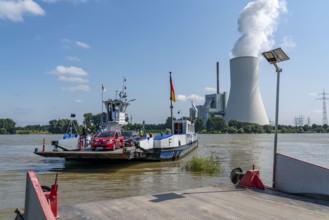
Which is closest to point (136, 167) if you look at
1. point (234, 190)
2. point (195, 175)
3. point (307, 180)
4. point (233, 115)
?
point (195, 175)

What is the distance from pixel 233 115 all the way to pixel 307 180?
87.7 metres

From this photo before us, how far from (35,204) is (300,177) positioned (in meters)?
5.57

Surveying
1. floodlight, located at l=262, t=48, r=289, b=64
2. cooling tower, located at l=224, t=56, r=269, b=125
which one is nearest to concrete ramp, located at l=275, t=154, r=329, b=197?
floodlight, located at l=262, t=48, r=289, b=64

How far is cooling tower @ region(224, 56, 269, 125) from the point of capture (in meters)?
78.8

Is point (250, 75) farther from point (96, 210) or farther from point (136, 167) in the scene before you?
point (96, 210)

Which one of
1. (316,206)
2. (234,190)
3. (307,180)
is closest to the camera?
(316,206)

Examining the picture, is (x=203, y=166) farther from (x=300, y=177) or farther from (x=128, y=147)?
(x=300, y=177)

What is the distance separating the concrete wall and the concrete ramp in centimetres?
537

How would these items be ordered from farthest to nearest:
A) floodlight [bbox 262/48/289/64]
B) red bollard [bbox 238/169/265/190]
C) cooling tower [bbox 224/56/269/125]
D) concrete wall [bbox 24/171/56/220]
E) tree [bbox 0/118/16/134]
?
tree [bbox 0/118/16/134], cooling tower [bbox 224/56/269/125], red bollard [bbox 238/169/265/190], floodlight [bbox 262/48/289/64], concrete wall [bbox 24/171/56/220]

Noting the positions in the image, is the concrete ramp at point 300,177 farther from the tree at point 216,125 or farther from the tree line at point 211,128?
the tree at point 216,125

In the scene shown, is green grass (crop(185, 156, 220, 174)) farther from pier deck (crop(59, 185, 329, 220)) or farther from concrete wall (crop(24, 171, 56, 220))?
concrete wall (crop(24, 171, 56, 220))

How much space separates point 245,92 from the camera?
3204 inches

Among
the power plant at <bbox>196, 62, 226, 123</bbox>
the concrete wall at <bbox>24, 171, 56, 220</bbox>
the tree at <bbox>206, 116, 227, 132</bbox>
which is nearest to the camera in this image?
the concrete wall at <bbox>24, 171, 56, 220</bbox>

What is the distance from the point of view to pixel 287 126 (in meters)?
145
